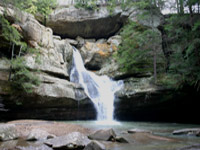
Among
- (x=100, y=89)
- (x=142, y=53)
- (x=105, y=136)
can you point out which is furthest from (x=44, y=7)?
(x=105, y=136)

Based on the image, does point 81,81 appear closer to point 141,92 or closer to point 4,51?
point 141,92

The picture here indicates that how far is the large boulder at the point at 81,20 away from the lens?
22.0 m

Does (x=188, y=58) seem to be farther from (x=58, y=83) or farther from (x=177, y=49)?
(x=58, y=83)

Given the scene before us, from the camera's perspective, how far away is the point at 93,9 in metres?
22.4

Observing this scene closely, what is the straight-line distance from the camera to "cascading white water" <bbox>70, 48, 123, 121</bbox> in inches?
577

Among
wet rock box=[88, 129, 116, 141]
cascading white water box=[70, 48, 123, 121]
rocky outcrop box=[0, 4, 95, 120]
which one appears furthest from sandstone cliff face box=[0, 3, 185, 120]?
wet rock box=[88, 129, 116, 141]

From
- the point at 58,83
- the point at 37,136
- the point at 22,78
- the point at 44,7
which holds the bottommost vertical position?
the point at 37,136

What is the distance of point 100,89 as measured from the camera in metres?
15.8

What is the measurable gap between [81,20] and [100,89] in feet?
36.6

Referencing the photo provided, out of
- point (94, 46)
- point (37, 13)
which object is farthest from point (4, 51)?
point (94, 46)

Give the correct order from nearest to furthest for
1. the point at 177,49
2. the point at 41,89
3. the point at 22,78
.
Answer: the point at 22,78, the point at 41,89, the point at 177,49

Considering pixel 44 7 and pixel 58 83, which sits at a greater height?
pixel 44 7

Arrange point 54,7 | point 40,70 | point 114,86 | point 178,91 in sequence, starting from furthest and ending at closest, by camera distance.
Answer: point 54,7, point 114,86, point 178,91, point 40,70

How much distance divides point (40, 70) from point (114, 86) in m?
6.90
